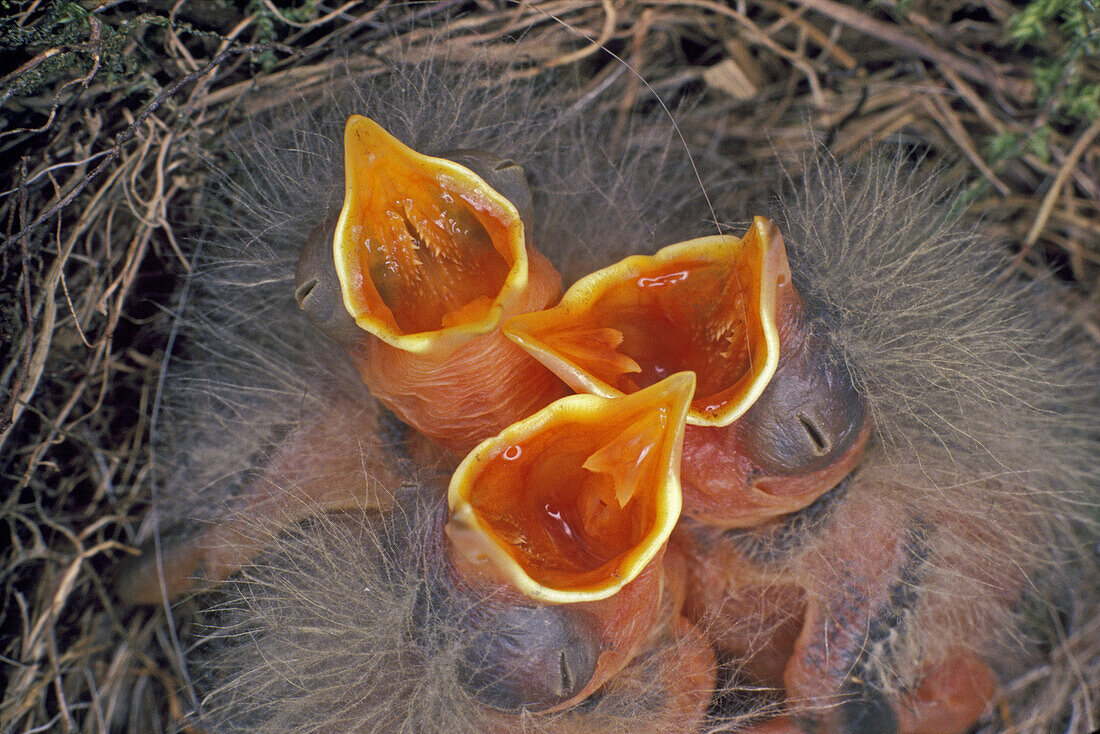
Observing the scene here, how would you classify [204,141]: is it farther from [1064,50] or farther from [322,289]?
[1064,50]

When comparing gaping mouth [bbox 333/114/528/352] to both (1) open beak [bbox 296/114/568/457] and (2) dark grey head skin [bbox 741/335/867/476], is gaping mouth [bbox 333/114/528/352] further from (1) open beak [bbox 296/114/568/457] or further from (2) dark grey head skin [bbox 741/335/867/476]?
(2) dark grey head skin [bbox 741/335/867/476]

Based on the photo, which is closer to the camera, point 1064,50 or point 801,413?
point 801,413

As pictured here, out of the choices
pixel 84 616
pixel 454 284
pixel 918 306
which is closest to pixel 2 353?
pixel 84 616

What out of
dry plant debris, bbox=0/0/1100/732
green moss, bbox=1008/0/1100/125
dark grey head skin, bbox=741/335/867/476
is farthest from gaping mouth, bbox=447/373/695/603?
green moss, bbox=1008/0/1100/125

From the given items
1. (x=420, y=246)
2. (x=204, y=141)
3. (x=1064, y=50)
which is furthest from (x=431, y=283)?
(x=1064, y=50)

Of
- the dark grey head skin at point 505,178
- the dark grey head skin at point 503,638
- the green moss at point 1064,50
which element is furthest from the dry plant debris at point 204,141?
the dark grey head skin at point 503,638

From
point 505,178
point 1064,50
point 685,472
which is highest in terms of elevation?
point 505,178

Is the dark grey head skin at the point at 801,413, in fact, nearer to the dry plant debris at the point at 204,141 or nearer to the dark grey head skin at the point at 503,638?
the dark grey head skin at the point at 503,638
